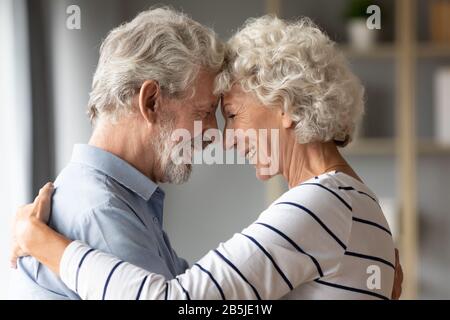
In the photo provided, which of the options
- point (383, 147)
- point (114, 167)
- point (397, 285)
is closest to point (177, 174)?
point (114, 167)

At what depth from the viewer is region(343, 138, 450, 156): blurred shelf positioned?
282 centimetres

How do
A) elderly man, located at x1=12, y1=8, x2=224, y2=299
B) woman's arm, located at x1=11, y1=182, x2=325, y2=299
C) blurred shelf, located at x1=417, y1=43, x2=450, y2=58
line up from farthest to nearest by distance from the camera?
1. blurred shelf, located at x1=417, y1=43, x2=450, y2=58
2. elderly man, located at x1=12, y1=8, x2=224, y2=299
3. woman's arm, located at x1=11, y1=182, x2=325, y2=299

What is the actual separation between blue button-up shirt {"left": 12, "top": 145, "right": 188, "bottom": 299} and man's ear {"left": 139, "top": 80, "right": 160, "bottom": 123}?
0.09m

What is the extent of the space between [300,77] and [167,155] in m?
0.26

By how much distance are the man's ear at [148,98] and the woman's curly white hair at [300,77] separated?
0.39 feet

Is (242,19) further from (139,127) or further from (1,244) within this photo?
(139,127)

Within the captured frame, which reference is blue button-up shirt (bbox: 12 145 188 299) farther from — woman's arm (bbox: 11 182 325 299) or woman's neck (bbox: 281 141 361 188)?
woman's neck (bbox: 281 141 361 188)

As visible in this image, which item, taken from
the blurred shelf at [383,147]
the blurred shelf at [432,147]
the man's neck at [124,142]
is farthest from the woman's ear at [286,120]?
the blurred shelf at [432,147]

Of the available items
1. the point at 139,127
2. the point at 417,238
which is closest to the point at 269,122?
the point at 139,127

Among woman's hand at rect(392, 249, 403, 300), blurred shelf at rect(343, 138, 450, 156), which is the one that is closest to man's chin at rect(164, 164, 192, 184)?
woman's hand at rect(392, 249, 403, 300)

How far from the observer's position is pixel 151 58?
122 centimetres

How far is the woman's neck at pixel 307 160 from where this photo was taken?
122cm

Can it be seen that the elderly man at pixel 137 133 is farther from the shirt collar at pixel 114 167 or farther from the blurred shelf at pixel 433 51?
the blurred shelf at pixel 433 51

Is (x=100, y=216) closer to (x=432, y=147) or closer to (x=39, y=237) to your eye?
(x=39, y=237)
